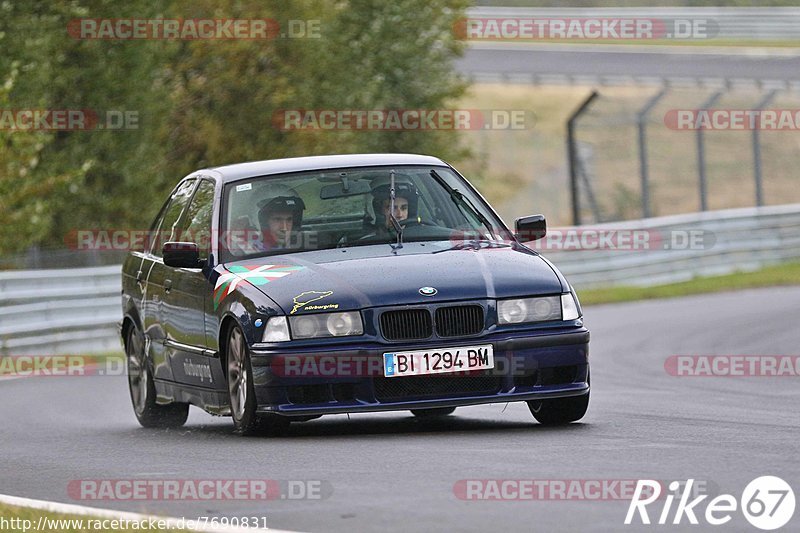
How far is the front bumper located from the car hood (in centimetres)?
23

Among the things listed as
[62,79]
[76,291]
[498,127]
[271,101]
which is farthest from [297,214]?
[498,127]

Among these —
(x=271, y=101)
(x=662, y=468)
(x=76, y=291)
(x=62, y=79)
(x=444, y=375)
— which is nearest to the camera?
(x=662, y=468)

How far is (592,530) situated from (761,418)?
436 centimetres

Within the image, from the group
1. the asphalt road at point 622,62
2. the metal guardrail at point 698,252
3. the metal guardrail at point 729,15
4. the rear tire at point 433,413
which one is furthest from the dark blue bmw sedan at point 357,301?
the metal guardrail at point 729,15

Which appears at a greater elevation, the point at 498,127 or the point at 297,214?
the point at 297,214

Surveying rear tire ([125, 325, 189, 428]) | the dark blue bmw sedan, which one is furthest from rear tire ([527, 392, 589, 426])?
rear tire ([125, 325, 189, 428])

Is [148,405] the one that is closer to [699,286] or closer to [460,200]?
[460,200]

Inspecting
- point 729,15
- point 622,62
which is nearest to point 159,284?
point 622,62

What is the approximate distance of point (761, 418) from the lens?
10.0 meters

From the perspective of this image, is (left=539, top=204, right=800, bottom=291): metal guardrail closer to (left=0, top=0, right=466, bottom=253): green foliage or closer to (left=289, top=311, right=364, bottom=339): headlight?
(left=0, top=0, right=466, bottom=253): green foliage

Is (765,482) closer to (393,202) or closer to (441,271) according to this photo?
(441,271)

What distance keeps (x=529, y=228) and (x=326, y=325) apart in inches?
72.6

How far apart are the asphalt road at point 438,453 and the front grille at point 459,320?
1.75ft

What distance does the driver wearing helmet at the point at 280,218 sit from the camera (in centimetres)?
1000
